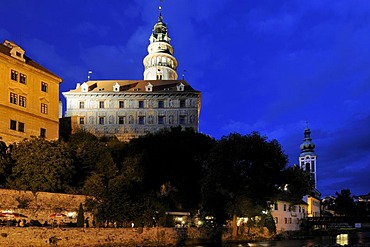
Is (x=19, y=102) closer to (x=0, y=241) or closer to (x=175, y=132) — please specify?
(x=175, y=132)

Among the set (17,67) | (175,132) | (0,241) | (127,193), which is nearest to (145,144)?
(175,132)

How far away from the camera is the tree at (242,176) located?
4956cm

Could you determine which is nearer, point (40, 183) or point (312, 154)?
point (40, 183)

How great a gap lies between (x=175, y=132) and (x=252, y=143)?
1836 centimetres

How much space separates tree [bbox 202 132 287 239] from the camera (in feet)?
163

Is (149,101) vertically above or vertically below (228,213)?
above

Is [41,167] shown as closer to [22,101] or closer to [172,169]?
[22,101]

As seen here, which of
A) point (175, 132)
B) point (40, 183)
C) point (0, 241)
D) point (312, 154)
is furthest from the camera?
point (312, 154)

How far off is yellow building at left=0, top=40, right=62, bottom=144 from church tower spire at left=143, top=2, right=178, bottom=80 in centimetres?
6137

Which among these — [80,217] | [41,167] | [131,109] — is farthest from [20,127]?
[131,109]

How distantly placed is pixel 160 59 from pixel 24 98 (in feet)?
236

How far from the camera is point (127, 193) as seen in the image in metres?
46.8

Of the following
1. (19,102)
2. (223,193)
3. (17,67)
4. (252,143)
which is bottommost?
(223,193)

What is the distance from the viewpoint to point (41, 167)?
46031 millimetres
